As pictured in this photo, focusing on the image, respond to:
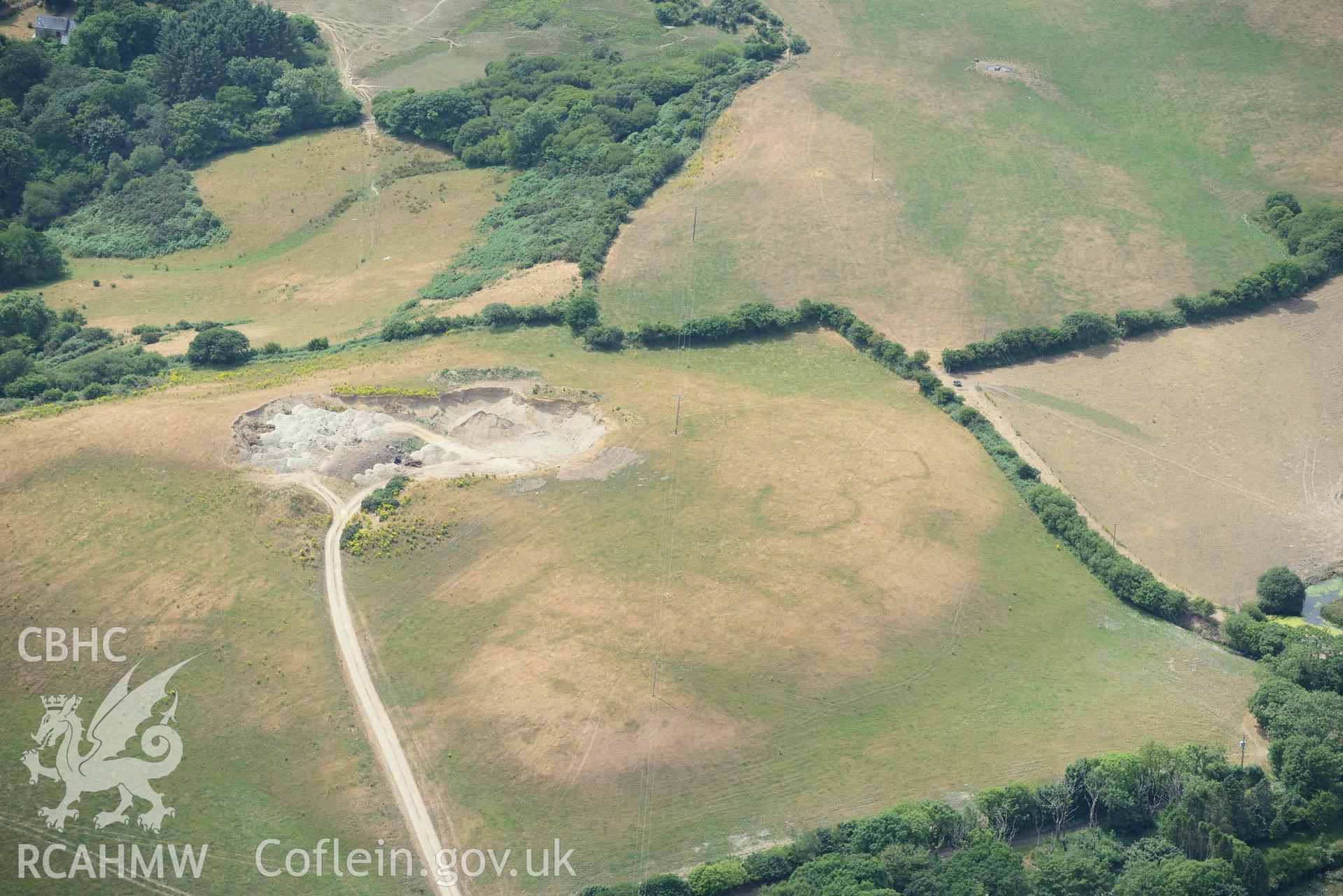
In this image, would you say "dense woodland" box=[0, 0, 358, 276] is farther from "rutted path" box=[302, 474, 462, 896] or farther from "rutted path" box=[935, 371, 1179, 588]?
"rutted path" box=[935, 371, 1179, 588]

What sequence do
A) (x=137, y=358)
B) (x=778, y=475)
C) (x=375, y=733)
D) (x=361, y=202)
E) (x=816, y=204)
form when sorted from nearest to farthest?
(x=375, y=733)
(x=778, y=475)
(x=137, y=358)
(x=816, y=204)
(x=361, y=202)

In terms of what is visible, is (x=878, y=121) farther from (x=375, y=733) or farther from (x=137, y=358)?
(x=375, y=733)

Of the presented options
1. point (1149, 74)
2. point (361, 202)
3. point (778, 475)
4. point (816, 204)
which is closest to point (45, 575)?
point (778, 475)

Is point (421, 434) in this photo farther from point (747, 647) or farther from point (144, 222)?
point (144, 222)

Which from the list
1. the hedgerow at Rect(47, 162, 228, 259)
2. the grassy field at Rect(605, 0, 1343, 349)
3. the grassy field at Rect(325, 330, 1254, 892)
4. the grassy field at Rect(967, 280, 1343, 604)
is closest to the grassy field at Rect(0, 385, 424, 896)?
the grassy field at Rect(325, 330, 1254, 892)

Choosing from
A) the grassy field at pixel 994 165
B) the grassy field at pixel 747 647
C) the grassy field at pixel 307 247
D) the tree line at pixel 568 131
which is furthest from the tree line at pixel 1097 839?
the grassy field at pixel 307 247
